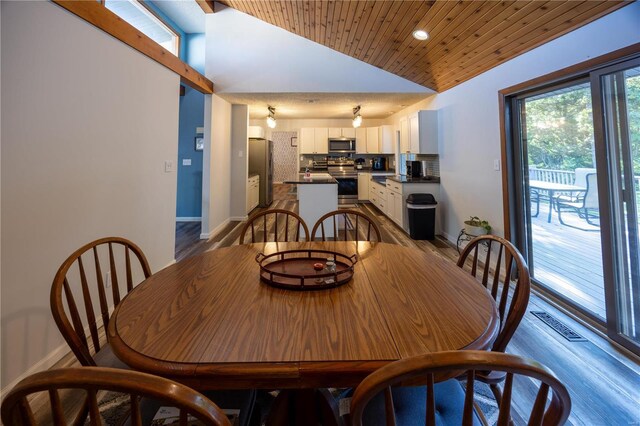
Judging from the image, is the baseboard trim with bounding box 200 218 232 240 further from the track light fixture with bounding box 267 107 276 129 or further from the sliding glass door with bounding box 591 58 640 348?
the sliding glass door with bounding box 591 58 640 348

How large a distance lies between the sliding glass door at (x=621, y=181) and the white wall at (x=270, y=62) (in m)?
2.91

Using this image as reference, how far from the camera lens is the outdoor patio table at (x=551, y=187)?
91.7 inches

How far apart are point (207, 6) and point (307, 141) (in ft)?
12.7

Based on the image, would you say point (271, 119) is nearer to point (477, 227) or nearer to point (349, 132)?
point (349, 132)

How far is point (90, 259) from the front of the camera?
6.57 feet

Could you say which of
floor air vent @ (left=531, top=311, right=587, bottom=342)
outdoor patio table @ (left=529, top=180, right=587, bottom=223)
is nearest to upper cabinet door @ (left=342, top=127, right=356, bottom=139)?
outdoor patio table @ (left=529, top=180, right=587, bottom=223)

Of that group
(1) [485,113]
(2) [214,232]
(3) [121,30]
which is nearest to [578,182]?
(1) [485,113]

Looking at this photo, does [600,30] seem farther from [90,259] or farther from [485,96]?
[90,259]

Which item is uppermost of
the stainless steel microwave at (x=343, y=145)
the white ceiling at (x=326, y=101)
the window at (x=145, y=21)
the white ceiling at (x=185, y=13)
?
the white ceiling at (x=185, y=13)

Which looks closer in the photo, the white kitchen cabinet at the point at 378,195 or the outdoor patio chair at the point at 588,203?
the outdoor patio chair at the point at 588,203

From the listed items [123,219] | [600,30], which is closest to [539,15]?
[600,30]

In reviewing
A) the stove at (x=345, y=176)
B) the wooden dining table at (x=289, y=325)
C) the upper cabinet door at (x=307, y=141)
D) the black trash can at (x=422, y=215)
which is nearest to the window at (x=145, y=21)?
the wooden dining table at (x=289, y=325)

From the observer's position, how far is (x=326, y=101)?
215 inches

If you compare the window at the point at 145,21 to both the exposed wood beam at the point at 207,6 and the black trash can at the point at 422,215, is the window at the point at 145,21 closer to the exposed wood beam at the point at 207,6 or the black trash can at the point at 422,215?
the exposed wood beam at the point at 207,6
